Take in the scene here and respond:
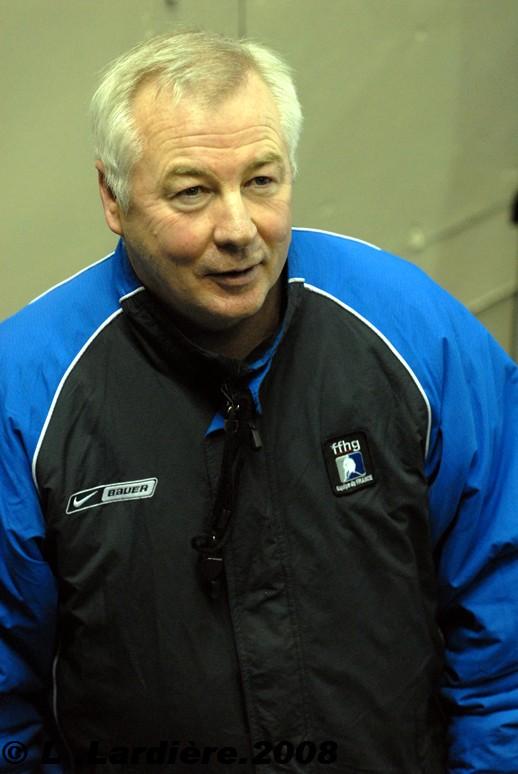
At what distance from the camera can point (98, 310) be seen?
1.47 metres

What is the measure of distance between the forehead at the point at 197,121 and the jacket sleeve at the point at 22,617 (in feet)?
1.23

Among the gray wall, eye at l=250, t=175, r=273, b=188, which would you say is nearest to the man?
eye at l=250, t=175, r=273, b=188

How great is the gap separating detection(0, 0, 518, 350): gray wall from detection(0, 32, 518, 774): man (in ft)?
1.77

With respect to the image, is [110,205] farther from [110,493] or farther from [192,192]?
[110,493]

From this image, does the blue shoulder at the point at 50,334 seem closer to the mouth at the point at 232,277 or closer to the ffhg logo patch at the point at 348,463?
the mouth at the point at 232,277

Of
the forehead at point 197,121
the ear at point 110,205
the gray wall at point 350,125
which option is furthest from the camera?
the gray wall at point 350,125

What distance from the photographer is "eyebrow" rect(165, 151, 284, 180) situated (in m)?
1.36

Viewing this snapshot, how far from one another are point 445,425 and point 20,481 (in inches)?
21.3

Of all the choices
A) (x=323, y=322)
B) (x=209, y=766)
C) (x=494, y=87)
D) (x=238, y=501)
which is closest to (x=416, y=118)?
(x=494, y=87)

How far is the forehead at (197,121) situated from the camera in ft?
4.46

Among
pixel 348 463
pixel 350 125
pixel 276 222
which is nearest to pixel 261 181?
pixel 276 222

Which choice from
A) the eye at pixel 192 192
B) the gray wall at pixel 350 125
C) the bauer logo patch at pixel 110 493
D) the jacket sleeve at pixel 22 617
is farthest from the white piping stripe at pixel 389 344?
the gray wall at pixel 350 125

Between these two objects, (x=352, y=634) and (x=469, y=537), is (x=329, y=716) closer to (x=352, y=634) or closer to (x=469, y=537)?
(x=352, y=634)

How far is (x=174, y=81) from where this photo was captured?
1.37m
